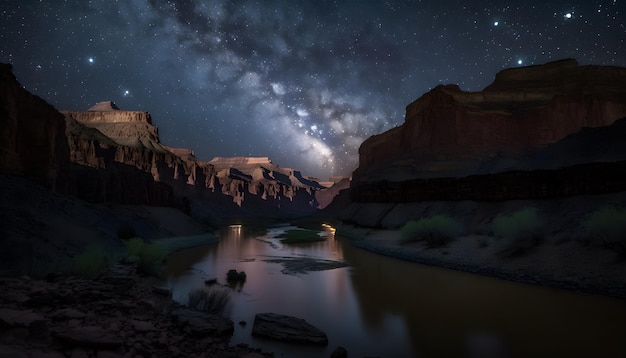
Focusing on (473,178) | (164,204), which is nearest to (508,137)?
(473,178)

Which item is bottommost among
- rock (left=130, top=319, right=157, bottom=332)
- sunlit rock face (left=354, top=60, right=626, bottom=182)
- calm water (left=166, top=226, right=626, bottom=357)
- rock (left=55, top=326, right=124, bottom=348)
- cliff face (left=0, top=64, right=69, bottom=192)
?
calm water (left=166, top=226, right=626, bottom=357)

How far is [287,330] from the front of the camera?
29.5 feet

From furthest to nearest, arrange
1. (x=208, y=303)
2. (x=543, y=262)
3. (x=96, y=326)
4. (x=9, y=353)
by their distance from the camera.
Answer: (x=543, y=262)
(x=208, y=303)
(x=96, y=326)
(x=9, y=353)

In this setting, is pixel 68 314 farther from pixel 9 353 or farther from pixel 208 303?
pixel 208 303

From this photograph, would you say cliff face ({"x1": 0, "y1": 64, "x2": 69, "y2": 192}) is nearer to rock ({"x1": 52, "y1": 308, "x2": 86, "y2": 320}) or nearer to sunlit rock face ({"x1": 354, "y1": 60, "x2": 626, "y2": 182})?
rock ({"x1": 52, "y1": 308, "x2": 86, "y2": 320})

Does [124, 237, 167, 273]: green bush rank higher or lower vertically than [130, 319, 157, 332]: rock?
lower

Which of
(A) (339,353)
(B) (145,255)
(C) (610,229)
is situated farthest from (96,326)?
(C) (610,229)

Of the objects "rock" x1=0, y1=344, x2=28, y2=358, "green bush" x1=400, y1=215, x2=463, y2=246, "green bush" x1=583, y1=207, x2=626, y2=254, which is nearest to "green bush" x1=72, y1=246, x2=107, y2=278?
"rock" x1=0, y1=344, x2=28, y2=358

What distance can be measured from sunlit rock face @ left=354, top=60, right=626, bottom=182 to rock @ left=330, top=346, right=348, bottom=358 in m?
59.5

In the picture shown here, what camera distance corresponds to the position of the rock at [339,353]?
7.67 m

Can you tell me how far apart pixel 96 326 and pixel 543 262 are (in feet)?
66.5

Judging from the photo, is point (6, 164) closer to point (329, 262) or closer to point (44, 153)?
point (44, 153)

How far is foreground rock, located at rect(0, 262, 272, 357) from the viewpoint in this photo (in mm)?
5051

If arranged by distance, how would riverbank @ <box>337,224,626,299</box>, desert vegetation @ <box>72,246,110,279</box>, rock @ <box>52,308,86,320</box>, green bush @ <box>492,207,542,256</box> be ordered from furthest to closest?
1. green bush @ <box>492,207,542,256</box>
2. riverbank @ <box>337,224,626,299</box>
3. desert vegetation @ <box>72,246,110,279</box>
4. rock @ <box>52,308,86,320</box>
